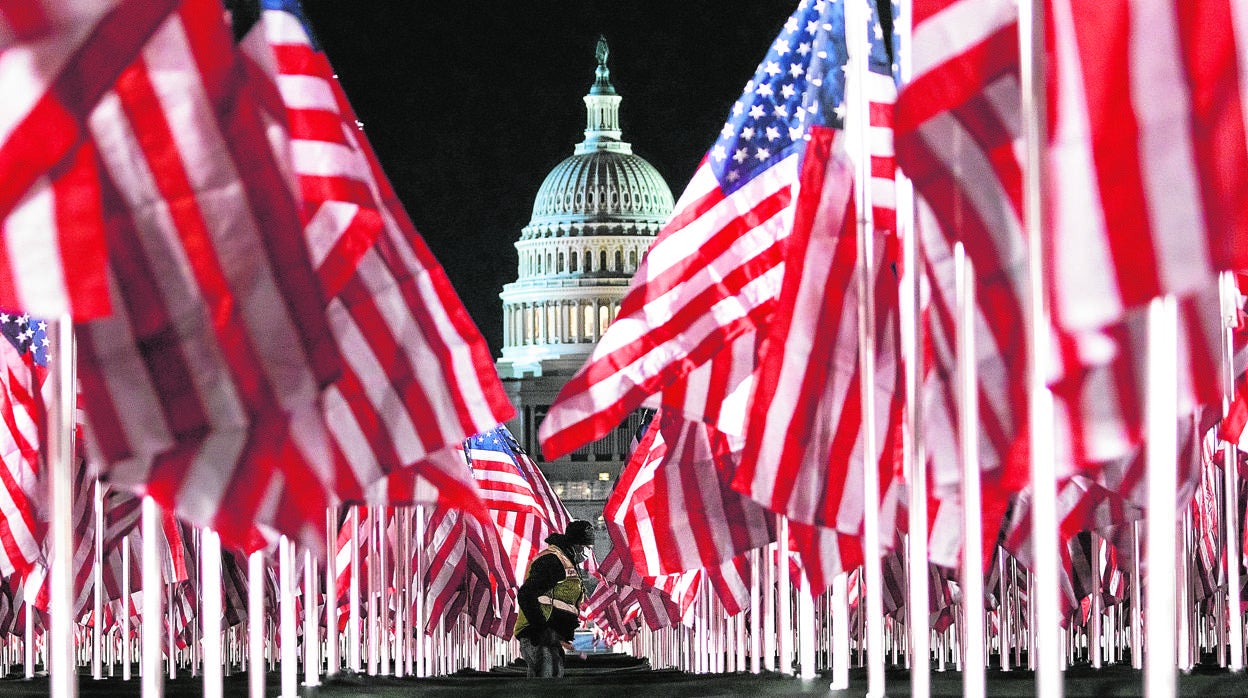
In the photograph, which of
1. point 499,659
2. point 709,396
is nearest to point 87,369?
point 709,396

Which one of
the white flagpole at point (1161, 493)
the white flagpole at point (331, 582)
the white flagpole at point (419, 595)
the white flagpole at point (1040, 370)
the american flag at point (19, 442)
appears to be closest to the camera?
the white flagpole at point (1161, 493)

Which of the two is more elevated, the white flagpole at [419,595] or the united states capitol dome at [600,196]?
the united states capitol dome at [600,196]

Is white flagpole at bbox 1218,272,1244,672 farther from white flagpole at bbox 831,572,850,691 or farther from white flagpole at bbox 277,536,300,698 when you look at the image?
white flagpole at bbox 277,536,300,698

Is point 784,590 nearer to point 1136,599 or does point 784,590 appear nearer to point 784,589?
point 784,589

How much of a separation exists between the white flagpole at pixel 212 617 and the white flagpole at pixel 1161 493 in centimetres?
413

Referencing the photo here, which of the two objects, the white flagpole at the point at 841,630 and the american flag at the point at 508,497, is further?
the american flag at the point at 508,497

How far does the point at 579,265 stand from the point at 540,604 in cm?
14058

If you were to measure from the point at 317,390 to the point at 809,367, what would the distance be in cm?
460

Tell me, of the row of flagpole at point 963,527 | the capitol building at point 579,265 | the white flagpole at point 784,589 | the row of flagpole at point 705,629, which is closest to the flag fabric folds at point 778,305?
the row of flagpole at point 963,527

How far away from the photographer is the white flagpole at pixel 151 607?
970 cm

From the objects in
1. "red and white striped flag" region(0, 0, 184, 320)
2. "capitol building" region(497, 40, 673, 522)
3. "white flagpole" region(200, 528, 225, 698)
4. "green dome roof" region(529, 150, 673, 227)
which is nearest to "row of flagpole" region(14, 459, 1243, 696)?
"white flagpole" region(200, 528, 225, 698)

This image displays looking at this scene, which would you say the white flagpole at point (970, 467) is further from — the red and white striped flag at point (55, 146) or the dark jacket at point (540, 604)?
the dark jacket at point (540, 604)

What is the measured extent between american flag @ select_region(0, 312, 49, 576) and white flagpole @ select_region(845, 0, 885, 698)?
9378 mm

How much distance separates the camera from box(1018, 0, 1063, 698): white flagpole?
26.0ft
